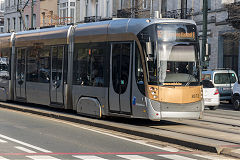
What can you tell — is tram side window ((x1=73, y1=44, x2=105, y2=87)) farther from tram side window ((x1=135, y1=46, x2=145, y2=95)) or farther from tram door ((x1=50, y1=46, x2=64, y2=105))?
tram side window ((x1=135, y1=46, x2=145, y2=95))

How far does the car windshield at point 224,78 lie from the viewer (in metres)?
27.7

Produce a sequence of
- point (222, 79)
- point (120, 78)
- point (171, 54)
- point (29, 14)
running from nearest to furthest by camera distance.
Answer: point (171, 54), point (120, 78), point (222, 79), point (29, 14)

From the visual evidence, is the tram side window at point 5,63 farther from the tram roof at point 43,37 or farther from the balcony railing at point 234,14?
the balcony railing at point 234,14

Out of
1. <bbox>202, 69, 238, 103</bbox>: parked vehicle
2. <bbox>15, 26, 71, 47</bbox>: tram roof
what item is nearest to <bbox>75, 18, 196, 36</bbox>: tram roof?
<bbox>15, 26, 71, 47</bbox>: tram roof

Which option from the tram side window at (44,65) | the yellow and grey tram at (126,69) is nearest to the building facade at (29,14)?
the tram side window at (44,65)

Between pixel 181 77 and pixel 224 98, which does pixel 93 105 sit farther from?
pixel 224 98

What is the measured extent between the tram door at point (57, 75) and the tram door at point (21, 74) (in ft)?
8.64

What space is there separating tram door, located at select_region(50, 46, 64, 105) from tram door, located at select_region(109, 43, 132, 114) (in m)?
3.25

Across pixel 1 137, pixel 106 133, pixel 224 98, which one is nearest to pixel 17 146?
pixel 1 137

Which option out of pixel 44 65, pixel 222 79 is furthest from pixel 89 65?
pixel 222 79

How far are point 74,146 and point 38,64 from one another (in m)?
9.83

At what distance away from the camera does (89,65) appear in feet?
57.3

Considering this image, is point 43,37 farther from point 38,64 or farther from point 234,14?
point 234,14

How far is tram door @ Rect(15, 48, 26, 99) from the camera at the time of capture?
72.0 ft
